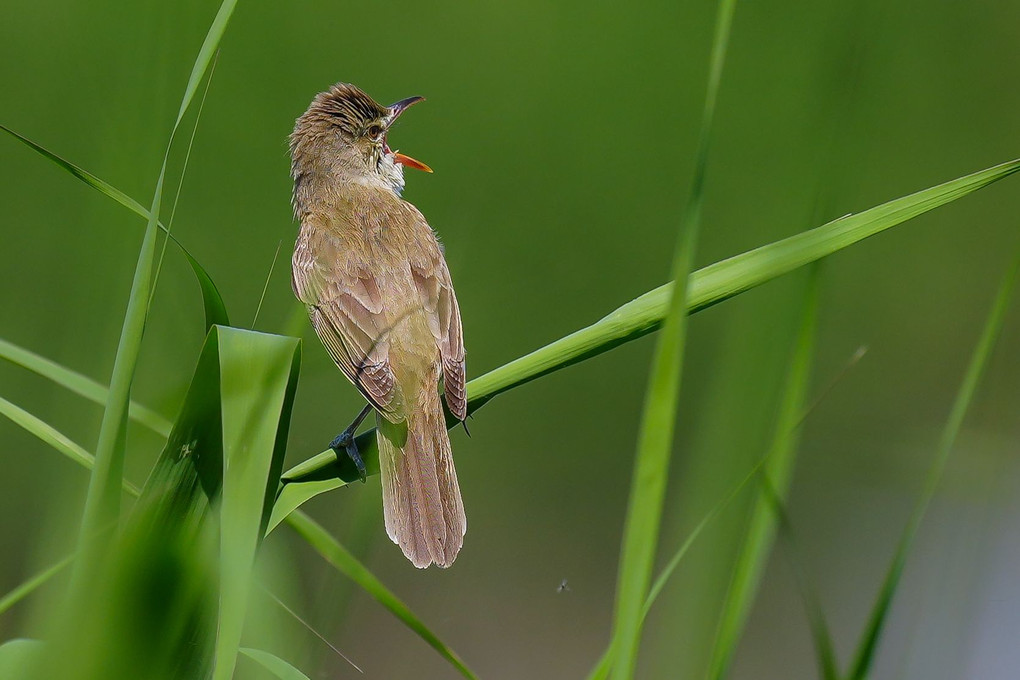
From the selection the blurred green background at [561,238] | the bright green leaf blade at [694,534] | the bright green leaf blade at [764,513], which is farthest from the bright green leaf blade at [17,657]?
the blurred green background at [561,238]

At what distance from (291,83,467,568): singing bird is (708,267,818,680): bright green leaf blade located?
89 cm

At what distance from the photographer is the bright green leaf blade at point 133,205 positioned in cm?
159

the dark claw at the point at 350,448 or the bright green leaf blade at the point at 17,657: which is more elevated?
the dark claw at the point at 350,448

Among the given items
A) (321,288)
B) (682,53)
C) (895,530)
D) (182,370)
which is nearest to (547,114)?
(682,53)

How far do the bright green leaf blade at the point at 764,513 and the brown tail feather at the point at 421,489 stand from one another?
1072 millimetres

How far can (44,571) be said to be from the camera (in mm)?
1548

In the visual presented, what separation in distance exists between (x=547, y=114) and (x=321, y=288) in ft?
13.6

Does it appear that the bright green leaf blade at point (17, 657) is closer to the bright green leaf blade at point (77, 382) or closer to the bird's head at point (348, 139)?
the bright green leaf blade at point (77, 382)

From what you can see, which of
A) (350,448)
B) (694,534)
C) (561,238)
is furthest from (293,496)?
(561,238)

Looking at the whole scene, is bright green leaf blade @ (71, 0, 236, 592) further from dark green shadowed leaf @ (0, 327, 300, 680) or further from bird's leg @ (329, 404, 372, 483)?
bird's leg @ (329, 404, 372, 483)

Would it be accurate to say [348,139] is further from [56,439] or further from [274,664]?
[274,664]

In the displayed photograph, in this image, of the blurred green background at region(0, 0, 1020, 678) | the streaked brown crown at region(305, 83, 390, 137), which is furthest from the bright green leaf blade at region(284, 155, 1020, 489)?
the blurred green background at region(0, 0, 1020, 678)

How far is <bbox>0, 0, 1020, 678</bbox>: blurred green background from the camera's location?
599 cm

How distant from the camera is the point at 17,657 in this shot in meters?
1.47
